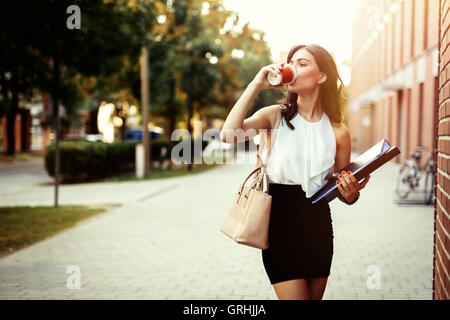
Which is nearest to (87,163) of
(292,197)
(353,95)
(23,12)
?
(23,12)

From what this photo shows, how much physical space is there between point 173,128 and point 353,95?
76.1ft

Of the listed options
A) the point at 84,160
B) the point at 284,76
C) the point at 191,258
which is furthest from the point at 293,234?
the point at 84,160

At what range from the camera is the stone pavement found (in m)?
5.28

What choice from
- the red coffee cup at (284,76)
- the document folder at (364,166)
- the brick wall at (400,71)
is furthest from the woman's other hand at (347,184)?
the brick wall at (400,71)

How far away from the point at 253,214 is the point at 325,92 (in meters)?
0.69

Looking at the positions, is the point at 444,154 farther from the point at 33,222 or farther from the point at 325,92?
the point at 33,222

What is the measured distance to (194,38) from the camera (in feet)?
85.6

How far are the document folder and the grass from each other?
18.4 ft

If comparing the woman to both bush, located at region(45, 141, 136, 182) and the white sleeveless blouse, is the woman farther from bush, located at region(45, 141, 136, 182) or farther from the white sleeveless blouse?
bush, located at region(45, 141, 136, 182)

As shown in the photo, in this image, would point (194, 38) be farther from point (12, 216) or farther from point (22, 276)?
point (22, 276)

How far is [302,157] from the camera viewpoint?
8.54 ft

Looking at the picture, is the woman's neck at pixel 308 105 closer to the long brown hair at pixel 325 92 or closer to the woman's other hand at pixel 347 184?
the long brown hair at pixel 325 92

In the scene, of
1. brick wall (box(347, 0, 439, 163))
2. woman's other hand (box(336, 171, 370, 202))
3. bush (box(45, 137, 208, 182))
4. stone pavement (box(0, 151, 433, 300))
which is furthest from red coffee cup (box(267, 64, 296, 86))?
bush (box(45, 137, 208, 182))

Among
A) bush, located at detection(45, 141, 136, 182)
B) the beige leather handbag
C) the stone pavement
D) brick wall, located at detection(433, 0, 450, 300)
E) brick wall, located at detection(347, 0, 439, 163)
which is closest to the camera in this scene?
the beige leather handbag
